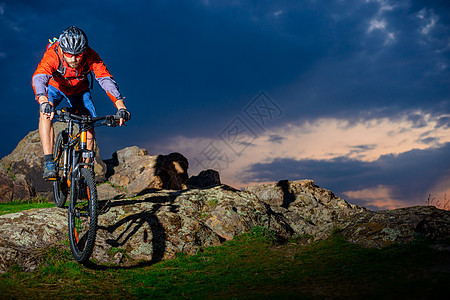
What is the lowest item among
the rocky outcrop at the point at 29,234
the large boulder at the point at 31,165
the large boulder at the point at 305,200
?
the rocky outcrop at the point at 29,234

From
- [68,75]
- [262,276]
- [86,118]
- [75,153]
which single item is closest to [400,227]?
[262,276]

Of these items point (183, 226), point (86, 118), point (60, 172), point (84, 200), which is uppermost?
point (86, 118)

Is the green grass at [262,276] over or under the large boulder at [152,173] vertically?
under

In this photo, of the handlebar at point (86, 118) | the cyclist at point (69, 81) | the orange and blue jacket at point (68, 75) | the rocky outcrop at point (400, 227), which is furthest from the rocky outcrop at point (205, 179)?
the handlebar at point (86, 118)

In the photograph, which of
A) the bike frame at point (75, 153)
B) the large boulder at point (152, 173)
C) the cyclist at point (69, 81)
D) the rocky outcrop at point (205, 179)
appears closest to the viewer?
the bike frame at point (75, 153)

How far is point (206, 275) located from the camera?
6.15 m

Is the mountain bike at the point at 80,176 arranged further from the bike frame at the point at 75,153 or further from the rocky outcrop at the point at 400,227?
the rocky outcrop at the point at 400,227

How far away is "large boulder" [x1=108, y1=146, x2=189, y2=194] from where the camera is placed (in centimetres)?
1898

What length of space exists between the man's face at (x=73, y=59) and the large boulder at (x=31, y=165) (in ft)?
43.1

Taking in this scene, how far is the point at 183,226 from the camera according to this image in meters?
8.46

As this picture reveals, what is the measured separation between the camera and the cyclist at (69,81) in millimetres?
6895

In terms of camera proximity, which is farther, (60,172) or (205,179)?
(205,179)

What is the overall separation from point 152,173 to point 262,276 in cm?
1431

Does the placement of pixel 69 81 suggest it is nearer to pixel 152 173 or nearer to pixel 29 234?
pixel 29 234
